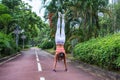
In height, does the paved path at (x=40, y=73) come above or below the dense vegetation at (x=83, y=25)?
below

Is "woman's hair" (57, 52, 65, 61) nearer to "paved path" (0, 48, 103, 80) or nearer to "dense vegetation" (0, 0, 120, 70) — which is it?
"paved path" (0, 48, 103, 80)

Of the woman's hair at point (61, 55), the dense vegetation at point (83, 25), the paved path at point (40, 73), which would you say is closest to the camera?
the paved path at point (40, 73)

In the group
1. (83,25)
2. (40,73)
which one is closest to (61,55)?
(40,73)

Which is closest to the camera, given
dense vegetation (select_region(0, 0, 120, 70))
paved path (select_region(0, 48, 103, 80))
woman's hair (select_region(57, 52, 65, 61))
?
paved path (select_region(0, 48, 103, 80))

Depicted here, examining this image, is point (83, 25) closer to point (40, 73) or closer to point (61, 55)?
point (61, 55)

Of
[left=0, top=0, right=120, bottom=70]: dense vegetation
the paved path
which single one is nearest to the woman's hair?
the paved path

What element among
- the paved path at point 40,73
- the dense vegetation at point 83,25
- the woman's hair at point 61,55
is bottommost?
the paved path at point 40,73

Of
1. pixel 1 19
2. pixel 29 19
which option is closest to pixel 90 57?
pixel 1 19

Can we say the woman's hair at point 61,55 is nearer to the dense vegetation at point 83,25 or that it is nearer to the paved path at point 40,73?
the paved path at point 40,73

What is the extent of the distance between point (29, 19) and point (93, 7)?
119 ft

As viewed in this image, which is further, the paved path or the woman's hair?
the woman's hair

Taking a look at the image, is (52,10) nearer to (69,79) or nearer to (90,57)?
(90,57)

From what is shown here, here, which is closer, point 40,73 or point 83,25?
point 40,73

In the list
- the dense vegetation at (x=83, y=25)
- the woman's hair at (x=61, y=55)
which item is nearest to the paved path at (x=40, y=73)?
the woman's hair at (x=61, y=55)
